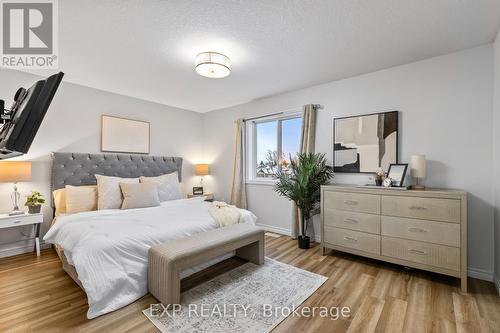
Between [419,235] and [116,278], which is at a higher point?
[419,235]

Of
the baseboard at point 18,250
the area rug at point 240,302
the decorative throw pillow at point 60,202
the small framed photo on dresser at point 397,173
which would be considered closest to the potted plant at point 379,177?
the small framed photo on dresser at point 397,173

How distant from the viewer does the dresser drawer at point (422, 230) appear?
2.12 meters

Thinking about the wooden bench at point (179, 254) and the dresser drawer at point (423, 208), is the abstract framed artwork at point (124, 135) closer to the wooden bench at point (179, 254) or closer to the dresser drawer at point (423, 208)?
the wooden bench at point (179, 254)

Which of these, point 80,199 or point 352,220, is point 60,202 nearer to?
point 80,199

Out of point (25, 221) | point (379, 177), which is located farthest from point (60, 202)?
point (379, 177)

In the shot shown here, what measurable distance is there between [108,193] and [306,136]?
3.02 m

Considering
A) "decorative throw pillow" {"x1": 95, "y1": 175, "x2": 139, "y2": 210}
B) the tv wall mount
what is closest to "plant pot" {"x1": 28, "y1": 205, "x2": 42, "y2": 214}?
"decorative throw pillow" {"x1": 95, "y1": 175, "x2": 139, "y2": 210}

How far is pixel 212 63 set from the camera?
234 centimetres

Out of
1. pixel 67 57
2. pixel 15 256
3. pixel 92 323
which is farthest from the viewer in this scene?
pixel 15 256

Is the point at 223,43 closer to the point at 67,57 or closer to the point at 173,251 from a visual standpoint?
the point at 67,57

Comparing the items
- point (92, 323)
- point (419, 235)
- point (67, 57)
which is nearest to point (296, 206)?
point (419, 235)

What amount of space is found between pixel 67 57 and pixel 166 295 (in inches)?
110

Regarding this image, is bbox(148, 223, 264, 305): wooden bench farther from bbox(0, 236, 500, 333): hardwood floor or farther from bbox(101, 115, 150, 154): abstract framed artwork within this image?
bbox(101, 115, 150, 154): abstract framed artwork

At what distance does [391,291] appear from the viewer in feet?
6.82
